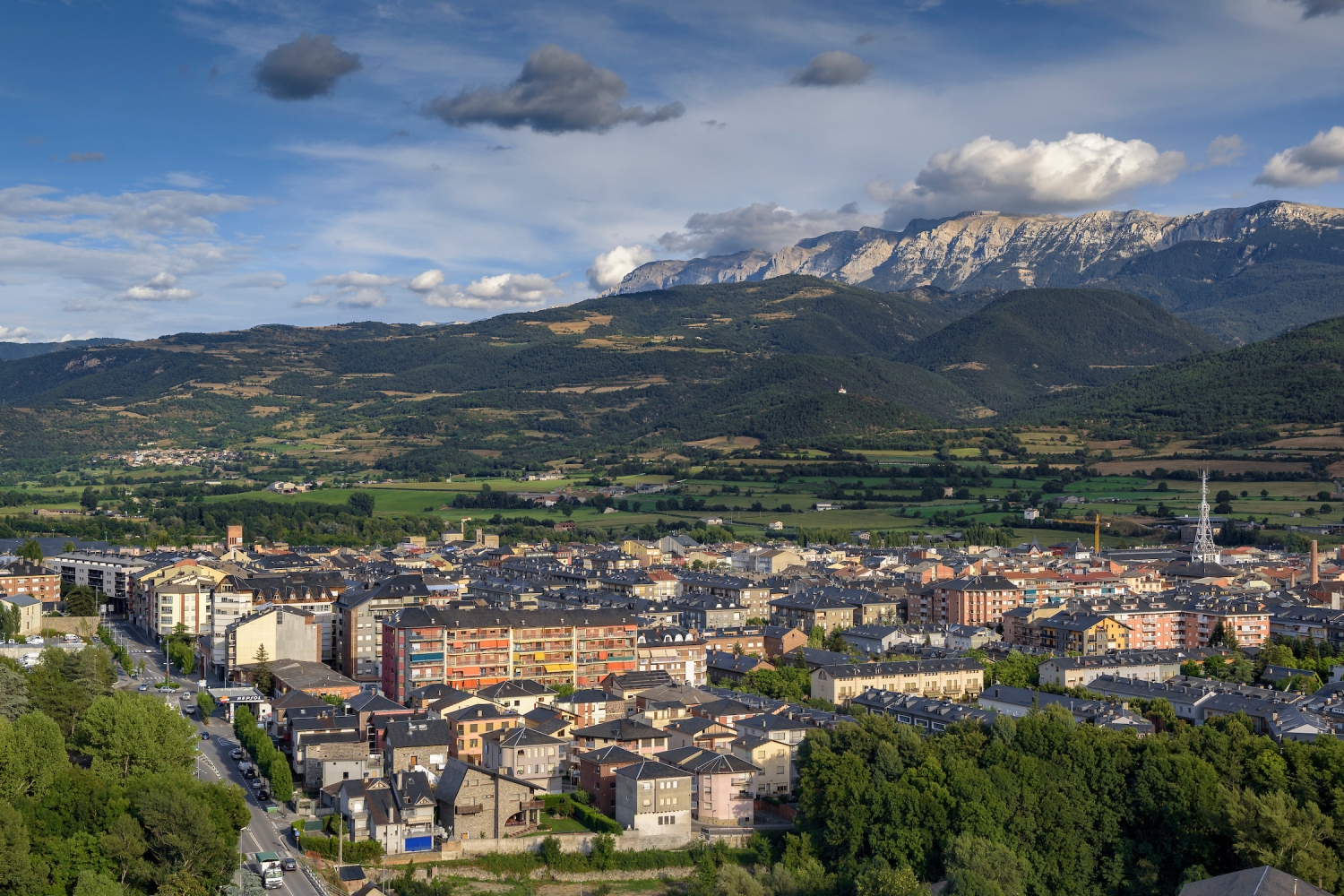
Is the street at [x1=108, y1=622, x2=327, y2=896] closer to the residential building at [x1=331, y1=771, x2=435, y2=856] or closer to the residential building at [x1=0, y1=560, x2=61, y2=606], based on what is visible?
the residential building at [x1=331, y1=771, x2=435, y2=856]

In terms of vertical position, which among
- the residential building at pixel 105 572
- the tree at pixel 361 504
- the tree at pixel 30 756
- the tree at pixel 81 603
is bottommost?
the tree at pixel 30 756

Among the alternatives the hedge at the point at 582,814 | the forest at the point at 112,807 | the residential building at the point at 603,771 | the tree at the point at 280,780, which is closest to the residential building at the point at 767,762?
the residential building at the point at 603,771

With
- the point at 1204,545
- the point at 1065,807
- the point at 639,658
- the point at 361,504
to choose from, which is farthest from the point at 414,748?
the point at 361,504

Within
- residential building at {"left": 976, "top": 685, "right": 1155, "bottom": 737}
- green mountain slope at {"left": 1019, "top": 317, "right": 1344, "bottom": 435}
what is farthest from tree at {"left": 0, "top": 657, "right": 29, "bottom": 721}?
green mountain slope at {"left": 1019, "top": 317, "right": 1344, "bottom": 435}

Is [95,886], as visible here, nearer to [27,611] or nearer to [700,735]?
[700,735]

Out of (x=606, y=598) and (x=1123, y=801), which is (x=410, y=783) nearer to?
(x=1123, y=801)

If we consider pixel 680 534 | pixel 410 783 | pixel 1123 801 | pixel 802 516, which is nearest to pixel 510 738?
pixel 410 783

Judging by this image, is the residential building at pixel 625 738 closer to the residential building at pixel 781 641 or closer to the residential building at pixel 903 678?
the residential building at pixel 903 678
